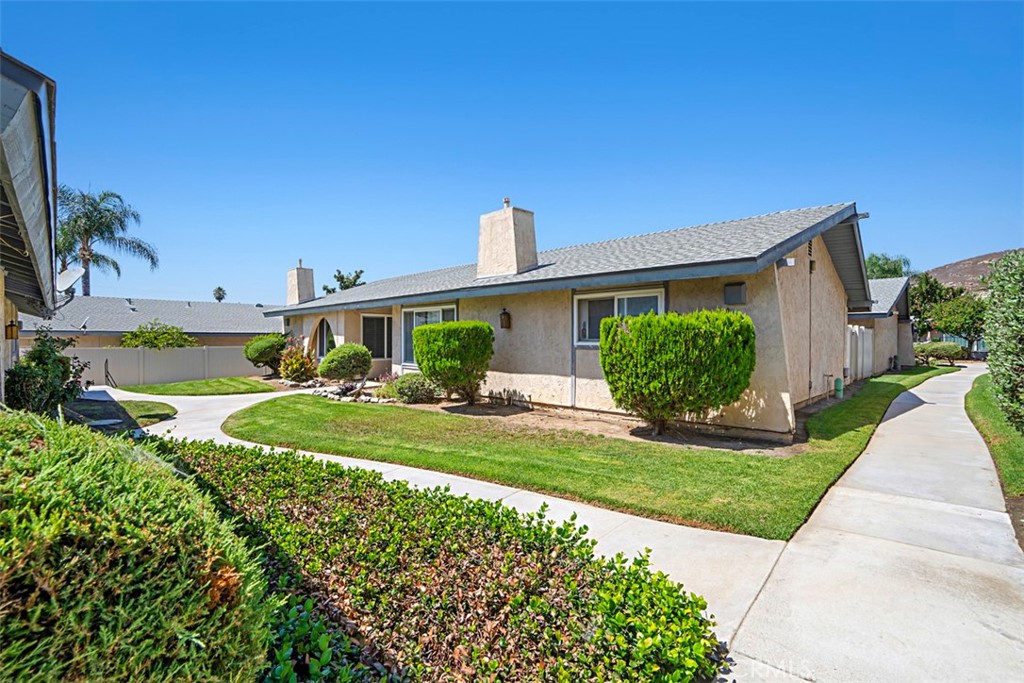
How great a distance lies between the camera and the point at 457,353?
11750 millimetres

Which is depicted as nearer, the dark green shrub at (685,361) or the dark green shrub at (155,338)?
the dark green shrub at (685,361)

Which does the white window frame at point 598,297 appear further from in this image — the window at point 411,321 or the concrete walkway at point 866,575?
the window at point 411,321

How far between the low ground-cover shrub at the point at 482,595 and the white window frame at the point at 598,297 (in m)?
6.50

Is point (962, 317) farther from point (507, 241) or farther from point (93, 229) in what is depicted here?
point (93, 229)

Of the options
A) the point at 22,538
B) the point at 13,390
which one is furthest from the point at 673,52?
the point at 13,390

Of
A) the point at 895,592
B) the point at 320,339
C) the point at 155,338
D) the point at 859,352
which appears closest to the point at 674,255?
the point at 895,592

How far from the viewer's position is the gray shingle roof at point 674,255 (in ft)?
27.0

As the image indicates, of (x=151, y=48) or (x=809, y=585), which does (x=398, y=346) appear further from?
→ (x=809, y=585)

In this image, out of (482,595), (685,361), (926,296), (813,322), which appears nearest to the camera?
(482,595)

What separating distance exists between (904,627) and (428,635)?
9.76ft

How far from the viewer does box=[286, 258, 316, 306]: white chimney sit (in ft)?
74.7

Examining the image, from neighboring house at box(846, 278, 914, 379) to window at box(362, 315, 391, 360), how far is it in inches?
659

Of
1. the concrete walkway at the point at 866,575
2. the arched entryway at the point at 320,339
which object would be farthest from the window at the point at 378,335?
the concrete walkway at the point at 866,575

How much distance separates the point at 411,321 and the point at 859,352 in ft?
51.3
